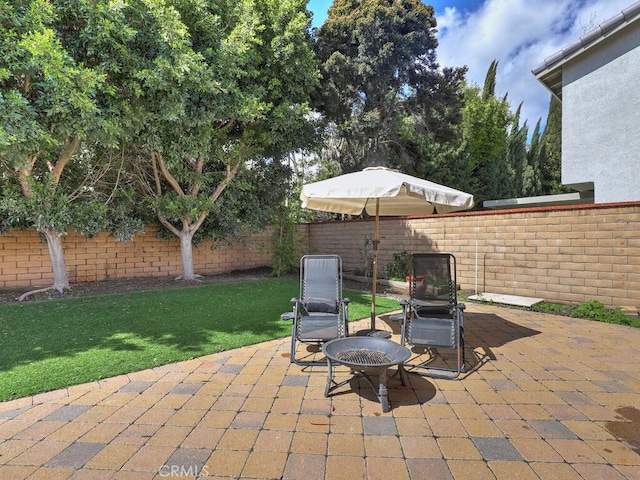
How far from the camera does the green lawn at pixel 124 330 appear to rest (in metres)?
3.46

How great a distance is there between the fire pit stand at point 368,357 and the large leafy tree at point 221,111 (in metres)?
5.65

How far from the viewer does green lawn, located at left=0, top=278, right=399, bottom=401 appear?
11.3 feet

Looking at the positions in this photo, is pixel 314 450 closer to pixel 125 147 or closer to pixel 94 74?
pixel 94 74

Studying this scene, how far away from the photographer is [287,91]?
8836mm

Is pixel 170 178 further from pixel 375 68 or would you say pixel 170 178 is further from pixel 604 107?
pixel 604 107

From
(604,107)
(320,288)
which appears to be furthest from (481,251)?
(320,288)

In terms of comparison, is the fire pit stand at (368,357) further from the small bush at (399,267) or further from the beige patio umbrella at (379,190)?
the small bush at (399,267)

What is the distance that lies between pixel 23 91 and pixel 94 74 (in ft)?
4.90

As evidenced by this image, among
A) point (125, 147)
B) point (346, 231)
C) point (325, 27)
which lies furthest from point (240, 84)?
point (325, 27)

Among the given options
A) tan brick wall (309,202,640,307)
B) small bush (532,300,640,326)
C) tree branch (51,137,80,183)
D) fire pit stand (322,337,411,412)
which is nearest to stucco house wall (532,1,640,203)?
tan brick wall (309,202,640,307)

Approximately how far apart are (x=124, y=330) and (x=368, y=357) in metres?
3.79

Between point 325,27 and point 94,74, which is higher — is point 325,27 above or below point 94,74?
above

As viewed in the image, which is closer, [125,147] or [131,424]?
[131,424]

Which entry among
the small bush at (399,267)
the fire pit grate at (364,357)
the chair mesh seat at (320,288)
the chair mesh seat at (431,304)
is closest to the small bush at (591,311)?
the chair mesh seat at (431,304)
